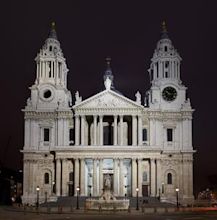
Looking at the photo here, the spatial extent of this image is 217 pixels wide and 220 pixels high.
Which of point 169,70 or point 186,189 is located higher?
point 169,70

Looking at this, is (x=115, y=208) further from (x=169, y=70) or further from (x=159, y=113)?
(x=169, y=70)

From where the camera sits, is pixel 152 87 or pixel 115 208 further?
pixel 152 87

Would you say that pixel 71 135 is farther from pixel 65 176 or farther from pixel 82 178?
pixel 82 178

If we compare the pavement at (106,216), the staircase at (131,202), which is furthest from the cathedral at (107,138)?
the pavement at (106,216)

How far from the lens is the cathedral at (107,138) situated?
98375mm

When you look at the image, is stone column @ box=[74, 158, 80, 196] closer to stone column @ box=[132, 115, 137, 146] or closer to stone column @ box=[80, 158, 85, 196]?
stone column @ box=[80, 158, 85, 196]

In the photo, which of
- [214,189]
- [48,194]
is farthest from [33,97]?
[214,189]

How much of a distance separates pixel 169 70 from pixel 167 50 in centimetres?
358

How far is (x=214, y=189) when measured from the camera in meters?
198

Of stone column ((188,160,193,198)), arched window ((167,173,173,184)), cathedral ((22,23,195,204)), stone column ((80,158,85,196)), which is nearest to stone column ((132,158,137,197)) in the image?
cathedral ((22,23,195,204))

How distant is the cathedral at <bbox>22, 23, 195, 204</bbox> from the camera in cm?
9838

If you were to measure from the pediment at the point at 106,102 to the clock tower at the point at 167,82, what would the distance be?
5626 millimetres

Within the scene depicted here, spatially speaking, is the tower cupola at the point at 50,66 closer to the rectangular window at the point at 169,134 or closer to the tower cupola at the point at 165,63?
the tower cupola at the point at 165,63

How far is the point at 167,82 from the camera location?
10419 cm
